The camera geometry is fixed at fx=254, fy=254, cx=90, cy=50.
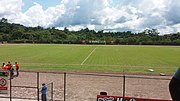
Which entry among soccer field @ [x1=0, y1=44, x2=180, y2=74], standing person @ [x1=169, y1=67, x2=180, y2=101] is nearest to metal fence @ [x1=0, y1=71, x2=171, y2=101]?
soccer field @ [x1=0, y1=44, x2=180, y2=74]

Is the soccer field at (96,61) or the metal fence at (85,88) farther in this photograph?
the soccer field at (96,61)

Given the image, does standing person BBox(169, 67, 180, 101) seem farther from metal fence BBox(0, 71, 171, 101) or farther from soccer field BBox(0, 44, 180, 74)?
soccer field BBox(0, 44, 180, 74)

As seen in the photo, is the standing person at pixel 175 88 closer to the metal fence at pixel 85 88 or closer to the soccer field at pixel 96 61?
the metal fence at pixel 85 88

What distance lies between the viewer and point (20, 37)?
167500mm

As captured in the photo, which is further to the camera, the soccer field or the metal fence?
the soccer field

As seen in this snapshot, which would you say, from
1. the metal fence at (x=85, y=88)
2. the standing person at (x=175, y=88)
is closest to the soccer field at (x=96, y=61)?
the metal fence at (x=85, y=88)

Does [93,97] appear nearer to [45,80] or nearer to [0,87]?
[0,87]

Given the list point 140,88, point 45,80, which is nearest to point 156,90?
point 140,88

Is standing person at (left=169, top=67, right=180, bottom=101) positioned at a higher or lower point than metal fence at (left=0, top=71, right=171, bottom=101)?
higher

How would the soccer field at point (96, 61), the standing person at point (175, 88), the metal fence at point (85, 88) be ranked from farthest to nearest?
the soccer field at point (96, 61) → the metal fence at point (85, 88) → the standing person at point (175, 88)

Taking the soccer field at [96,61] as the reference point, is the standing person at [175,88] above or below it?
above

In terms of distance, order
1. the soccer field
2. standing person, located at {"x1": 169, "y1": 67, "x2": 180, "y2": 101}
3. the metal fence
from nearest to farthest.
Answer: standing person, located at {"x1": 169, "y1": 67, "x2": 180, "y2": 101} < the metal fence < the soccer field

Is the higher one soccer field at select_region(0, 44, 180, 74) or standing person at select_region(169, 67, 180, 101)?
standing person at select_region(169, 67, 180, 101)

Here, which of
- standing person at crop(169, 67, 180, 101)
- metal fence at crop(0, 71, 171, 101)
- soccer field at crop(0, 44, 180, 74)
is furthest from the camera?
soccer field at crop(0, 44, 180, 74)
